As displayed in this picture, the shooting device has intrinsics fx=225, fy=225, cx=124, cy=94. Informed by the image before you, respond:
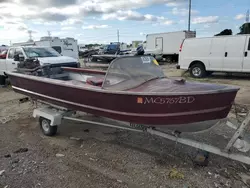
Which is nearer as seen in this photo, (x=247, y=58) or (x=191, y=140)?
(x=191, y=140)

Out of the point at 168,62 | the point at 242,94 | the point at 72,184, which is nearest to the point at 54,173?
the point at 72,184

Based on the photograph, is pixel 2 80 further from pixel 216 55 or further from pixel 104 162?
pixel 216 55

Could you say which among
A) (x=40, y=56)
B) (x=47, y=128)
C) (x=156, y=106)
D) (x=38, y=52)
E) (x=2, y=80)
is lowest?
(x=47, y=128)

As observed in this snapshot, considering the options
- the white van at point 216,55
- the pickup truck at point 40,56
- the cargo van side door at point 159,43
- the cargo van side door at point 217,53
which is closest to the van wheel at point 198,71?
the white van at point 216,55

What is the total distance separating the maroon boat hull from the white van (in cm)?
767

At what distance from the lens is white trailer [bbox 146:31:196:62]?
19.7 m

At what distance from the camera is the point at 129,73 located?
143 inches

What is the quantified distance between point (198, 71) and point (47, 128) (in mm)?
8611

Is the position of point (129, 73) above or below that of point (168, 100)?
above

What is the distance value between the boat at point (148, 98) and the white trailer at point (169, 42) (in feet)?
54.6

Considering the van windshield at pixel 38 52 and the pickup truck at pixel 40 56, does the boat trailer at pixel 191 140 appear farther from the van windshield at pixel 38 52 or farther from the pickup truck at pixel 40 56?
the van windshield at pixel 38 52

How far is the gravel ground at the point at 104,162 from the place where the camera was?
305 centimetres

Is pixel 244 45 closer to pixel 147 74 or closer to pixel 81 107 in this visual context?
pixel 147 74

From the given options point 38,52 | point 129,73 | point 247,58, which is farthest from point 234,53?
point 38,52
